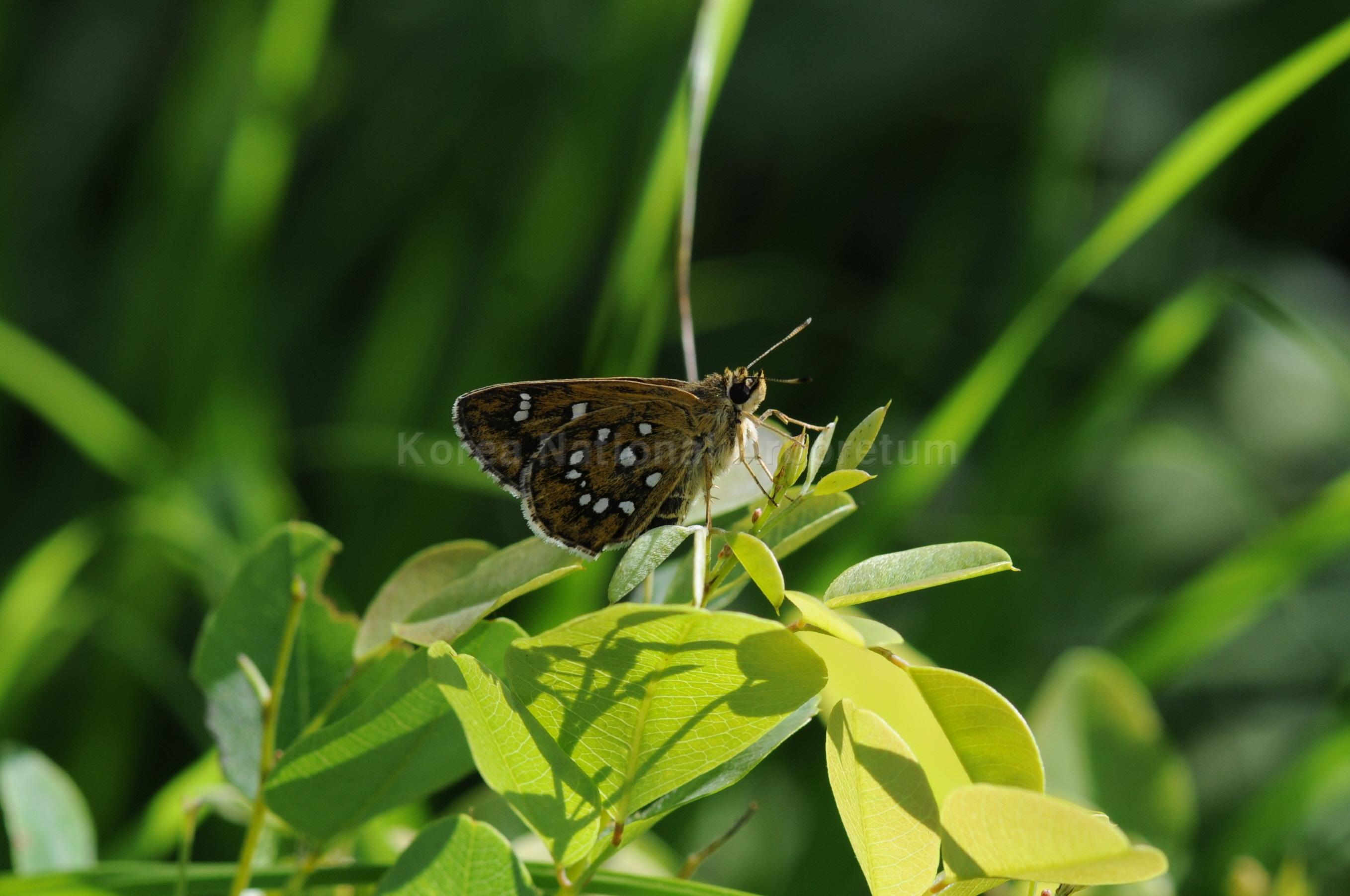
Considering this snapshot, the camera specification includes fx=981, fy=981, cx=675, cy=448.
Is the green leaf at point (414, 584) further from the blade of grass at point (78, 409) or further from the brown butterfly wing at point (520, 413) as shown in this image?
the blade of grass at point (78, 409)

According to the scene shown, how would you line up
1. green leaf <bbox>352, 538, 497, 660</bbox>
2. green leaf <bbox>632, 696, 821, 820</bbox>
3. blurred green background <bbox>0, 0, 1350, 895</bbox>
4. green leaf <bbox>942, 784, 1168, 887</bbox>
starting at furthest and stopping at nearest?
blurred green background <bbox>0, 0, 1350, 895</bbox>, green leaf <bbox>352, 538, 497, 660</bbox>, green leaf <bbox>632, 696, 821, 820</bbox>, green leaf <bbox>942, 784, 1168, 887</bbox>

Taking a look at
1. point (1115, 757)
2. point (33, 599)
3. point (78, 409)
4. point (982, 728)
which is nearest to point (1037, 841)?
point (982, 728)

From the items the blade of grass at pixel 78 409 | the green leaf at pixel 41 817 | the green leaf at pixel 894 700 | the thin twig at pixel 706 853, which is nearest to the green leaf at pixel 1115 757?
the green leaf at pixel 894 700

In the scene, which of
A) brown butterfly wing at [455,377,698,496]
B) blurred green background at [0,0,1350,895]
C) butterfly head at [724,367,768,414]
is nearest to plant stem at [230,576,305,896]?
brown butterfly wing at [455,377,698,496]

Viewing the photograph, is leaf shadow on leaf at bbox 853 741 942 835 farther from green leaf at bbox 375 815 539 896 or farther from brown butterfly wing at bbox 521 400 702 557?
brown butterfly wing at bbox 521 400 702 557

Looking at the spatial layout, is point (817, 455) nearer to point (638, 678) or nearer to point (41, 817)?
point (638, 678)

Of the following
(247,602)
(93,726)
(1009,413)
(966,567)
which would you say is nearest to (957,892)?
(966,567)

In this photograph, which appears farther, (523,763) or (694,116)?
(694,116)
